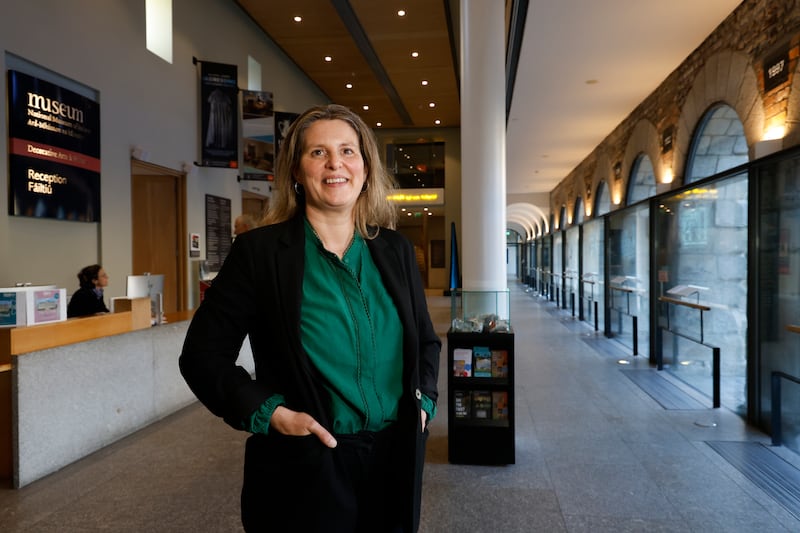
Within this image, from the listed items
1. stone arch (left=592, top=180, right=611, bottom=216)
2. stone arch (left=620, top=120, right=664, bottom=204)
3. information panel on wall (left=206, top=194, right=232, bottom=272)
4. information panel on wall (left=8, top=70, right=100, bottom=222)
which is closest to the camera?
information panel on wall (left=8, top=70, right=100, bottom=222)

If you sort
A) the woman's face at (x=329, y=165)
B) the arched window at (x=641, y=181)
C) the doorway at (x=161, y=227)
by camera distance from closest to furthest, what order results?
1. the woman's face at (x=329, y=165)
2. the doorway at (x=161, y=227)
3. the arched window at (x=641, y=181)

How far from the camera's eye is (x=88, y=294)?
535 centimetres

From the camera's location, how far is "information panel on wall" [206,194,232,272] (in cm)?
888

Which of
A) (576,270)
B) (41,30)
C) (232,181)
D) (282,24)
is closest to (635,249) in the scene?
(576,270)

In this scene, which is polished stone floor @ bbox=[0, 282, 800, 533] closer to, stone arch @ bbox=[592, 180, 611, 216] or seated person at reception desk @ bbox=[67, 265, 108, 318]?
seated person at reception desk @ bbox=[67, 265, 108, 318]

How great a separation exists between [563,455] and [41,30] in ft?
20.0

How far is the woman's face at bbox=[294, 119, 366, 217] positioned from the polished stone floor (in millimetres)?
2176

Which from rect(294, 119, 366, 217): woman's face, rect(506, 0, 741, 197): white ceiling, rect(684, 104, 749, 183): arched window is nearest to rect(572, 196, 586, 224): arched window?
rect(506, 0, 741, 197): white ceiling

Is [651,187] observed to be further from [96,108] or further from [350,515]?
[350,515]

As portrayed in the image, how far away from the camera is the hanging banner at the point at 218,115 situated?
8.41 m

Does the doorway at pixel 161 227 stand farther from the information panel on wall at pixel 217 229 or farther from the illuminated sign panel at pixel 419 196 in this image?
the illuminated sign panel at pixel 419 196

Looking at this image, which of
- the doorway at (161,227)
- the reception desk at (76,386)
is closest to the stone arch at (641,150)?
the reception desk at (76,386)

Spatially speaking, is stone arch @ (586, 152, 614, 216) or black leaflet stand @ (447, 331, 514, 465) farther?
stone arch @ (586, 152, 614, 216)

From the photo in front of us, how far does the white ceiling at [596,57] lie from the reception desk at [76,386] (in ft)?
15.7
